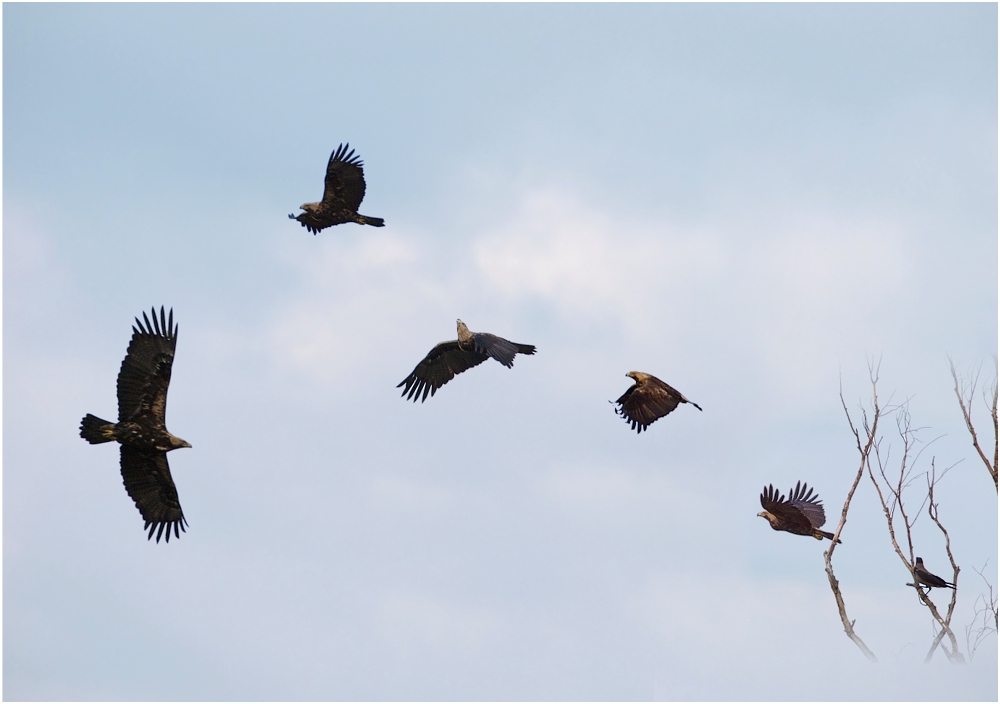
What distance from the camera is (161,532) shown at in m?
17.2

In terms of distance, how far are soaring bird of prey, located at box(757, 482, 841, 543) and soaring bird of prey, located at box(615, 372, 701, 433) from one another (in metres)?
2.38

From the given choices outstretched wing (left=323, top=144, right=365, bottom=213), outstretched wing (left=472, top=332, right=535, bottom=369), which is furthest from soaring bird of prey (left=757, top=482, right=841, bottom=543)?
outstretched wing (left=323, top=144, right=365, bottom=213)

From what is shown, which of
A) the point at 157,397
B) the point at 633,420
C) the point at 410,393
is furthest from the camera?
the point at 410,393

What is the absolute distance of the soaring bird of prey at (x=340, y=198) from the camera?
18.7m

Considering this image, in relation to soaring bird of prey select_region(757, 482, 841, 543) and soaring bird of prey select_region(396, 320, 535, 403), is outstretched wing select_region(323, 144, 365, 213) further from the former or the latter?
soaring bird of prey select_region(757, 482, 841, 543)

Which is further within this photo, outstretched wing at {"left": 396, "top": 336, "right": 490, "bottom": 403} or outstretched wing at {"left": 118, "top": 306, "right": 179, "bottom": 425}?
outstretched wing at {"left": 396, "top": 336, "right": 490, "bottom": 403}

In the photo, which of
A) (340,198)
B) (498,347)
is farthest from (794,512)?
(340,198)

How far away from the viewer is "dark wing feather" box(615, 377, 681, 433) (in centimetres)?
1692

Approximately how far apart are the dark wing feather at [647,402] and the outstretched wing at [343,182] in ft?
20.2

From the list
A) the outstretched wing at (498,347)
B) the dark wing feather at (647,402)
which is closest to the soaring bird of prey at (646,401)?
the dark wing feather at (647,402)

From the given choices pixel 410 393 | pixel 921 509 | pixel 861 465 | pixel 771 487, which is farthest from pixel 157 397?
pixel 921 509

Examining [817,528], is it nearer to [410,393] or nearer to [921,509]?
[921,509]

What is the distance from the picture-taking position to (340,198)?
62.1 feet

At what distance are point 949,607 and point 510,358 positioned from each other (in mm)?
8146
